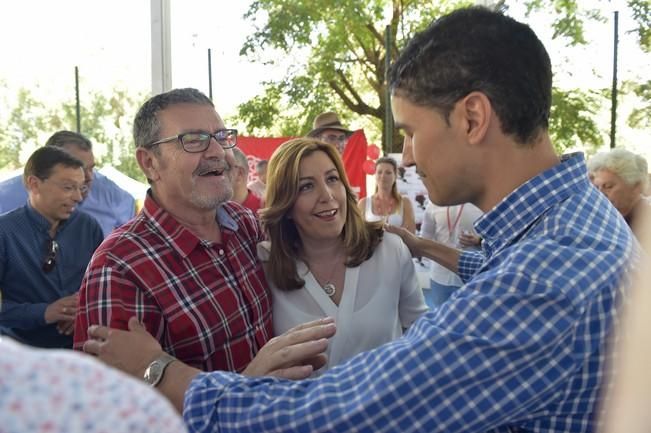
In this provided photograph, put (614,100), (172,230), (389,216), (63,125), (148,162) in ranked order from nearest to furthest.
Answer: (172,230) → (148,162) → (389,216) → (614,100) → (63,125)

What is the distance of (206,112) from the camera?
2.23 metres

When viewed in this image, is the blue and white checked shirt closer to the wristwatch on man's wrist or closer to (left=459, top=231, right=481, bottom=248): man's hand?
the wristwatch on man's wrist

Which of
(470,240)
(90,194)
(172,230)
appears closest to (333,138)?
(470,240)

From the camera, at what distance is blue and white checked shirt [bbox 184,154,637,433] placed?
3.30 feet

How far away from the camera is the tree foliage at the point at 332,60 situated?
421 inches

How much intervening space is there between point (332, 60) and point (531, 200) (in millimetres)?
11114

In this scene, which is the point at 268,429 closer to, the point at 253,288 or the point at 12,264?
the point at 253,288

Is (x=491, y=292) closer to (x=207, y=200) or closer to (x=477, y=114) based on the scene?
(x=477, y=114)

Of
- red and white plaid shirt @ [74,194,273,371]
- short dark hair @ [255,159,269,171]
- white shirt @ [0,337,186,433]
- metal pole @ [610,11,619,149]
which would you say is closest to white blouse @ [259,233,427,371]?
red and white plaid shirt @ [74,194,273,371]

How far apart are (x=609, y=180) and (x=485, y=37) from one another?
117 inches

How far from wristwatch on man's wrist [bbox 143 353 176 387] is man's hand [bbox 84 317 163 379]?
0.04 feet

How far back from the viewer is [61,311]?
3000mm

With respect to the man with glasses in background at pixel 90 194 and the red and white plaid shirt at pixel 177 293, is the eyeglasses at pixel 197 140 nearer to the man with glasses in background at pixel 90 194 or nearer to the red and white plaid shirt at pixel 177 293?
the red and white plaid shirt at pixel 177 293

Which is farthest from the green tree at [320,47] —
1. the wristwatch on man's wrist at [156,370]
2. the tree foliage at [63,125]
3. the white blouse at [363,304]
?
the wristwatch on man's wrist at [156,370]
